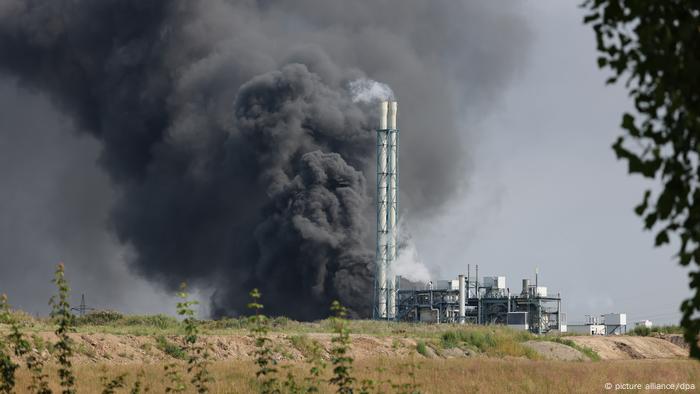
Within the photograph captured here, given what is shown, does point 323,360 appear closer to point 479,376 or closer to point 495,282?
point 479,376

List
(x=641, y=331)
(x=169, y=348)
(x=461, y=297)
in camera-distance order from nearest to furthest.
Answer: (x=169, y=348), (x=641, y=331), (x=461, y=297)

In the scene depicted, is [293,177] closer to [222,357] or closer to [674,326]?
[674,326]

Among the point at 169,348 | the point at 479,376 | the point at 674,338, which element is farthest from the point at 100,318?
the point at 479,376

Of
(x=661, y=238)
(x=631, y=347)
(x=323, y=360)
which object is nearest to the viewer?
(x=661, y=238)

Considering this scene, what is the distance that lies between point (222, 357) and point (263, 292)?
63.1 metres

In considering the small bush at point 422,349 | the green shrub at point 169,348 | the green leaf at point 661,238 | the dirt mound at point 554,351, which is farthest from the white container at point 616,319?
the green leaf at point 661,238

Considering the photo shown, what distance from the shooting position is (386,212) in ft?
324

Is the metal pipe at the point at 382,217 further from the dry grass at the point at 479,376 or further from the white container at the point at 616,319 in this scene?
the dry grass at the point at 479,376

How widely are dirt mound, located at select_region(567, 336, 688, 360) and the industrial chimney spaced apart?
3399 centimetres

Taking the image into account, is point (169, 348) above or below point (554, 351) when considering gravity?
below

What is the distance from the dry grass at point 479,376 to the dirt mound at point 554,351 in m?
15.0

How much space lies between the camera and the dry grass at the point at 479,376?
27.2 meters

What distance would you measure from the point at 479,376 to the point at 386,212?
6871 cm

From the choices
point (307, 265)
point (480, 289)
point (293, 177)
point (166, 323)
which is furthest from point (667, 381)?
point (293, 177)
